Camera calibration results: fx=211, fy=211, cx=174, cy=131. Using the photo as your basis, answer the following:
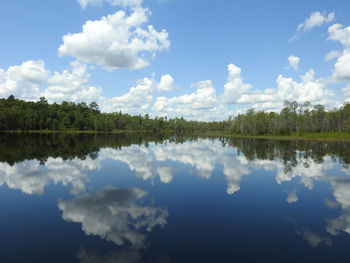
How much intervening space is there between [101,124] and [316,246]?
183833mm

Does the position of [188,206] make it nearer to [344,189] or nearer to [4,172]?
→ [344,189]

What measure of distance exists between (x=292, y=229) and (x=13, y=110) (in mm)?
181825

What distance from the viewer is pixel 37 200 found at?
16922mm

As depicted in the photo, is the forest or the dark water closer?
the dark water

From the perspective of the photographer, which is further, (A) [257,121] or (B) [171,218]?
(A) [257,121]

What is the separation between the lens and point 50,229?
12094mm

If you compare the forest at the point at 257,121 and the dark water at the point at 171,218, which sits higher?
the forest at the point at 257,121

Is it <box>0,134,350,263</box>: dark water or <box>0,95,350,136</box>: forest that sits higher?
<box>0,95,350,136</box>: forest

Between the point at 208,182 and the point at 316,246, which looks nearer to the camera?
the point at 316,246

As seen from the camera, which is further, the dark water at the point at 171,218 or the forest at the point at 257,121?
the forest at the point at 257,121

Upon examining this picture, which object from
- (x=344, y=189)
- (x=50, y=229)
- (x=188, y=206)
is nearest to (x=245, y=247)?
(x=188, y=206)

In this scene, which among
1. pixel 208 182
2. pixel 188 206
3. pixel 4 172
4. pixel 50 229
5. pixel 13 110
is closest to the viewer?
pixel 50 229

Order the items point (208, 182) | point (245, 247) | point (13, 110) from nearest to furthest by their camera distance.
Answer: point (245, 247)
point (208, 182)
point (13, 110)

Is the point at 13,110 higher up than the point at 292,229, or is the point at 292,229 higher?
the point at 13,110
